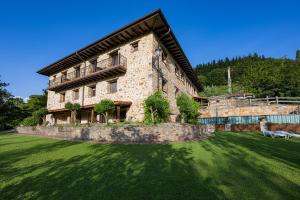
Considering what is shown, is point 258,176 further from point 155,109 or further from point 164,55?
point 164,55

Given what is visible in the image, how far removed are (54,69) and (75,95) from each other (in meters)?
6.24

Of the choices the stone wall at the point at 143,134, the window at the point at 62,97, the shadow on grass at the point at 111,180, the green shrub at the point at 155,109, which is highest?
the window at the point at 62,97

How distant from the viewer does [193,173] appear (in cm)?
412

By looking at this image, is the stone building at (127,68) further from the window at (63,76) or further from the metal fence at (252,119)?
the metal fence at (252,119)

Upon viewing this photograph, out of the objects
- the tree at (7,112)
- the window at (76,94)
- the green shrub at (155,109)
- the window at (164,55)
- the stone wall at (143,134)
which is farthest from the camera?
the tree at (7,112)

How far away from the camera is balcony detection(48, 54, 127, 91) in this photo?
573 inches

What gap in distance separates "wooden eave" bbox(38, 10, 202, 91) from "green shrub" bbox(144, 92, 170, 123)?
5.85 metres

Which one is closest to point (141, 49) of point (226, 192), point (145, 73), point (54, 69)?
point (145, 73)

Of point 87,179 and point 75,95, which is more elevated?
point 75,95

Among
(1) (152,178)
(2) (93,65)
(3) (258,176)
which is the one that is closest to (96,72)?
(2) (93,65)

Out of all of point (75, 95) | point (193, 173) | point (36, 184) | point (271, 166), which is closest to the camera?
point (36, 184)

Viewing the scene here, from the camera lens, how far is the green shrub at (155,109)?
421 inches

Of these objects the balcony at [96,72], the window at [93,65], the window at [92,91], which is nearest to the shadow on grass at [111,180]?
the balcony at [96,72]

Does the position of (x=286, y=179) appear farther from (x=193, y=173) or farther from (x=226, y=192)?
(x=193, y=173)
